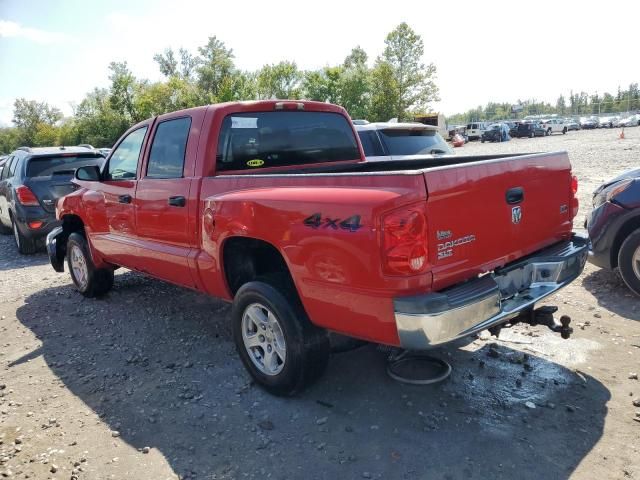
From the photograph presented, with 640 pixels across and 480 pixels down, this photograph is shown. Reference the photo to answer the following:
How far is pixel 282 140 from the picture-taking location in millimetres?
4336

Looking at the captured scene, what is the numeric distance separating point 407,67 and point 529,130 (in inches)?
531

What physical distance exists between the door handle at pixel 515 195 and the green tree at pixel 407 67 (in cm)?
4833

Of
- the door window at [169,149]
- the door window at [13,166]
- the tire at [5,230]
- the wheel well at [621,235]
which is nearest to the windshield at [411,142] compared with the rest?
the wheel well at [621,235]

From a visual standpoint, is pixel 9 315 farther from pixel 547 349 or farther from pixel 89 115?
pixel 89 115

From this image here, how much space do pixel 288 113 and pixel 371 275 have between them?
2.26 metres

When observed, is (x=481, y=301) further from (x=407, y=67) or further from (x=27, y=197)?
(x=407, y=67)

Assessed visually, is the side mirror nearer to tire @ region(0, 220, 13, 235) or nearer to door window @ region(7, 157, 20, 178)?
door window @ region(7, 157, 20, 178)

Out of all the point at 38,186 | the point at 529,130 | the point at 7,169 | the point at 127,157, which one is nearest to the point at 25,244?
the point at 38,186

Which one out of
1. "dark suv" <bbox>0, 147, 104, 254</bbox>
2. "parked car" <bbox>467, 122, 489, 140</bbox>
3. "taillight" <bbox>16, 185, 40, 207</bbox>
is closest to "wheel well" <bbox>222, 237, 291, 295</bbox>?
"dark suv" <bbox>0, 147, 104, 254</bbox>

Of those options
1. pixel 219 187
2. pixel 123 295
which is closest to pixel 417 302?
pixel 219 187

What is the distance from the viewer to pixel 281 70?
165 ft

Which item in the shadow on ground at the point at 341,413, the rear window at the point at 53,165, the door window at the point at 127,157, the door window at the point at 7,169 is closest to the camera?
the shadow on ground at the point at 341,413

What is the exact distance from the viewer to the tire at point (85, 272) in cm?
593

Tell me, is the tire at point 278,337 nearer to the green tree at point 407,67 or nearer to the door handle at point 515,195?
the door handle at point 515,195
